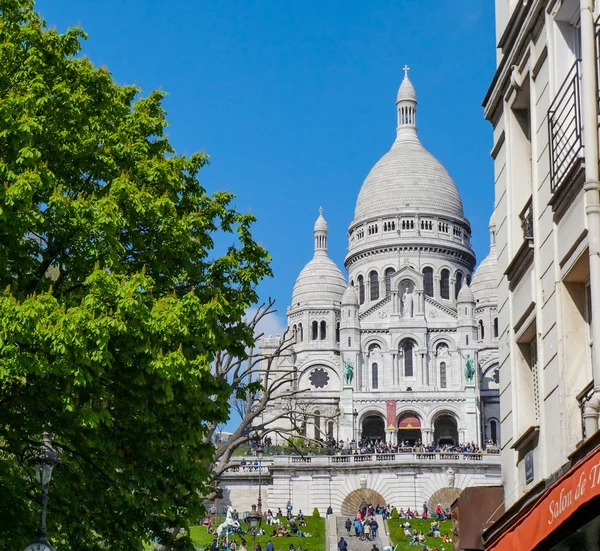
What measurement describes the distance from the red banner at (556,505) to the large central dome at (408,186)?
124 m

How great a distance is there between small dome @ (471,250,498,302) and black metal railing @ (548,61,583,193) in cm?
11463

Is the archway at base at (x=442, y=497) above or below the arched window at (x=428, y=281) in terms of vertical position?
below

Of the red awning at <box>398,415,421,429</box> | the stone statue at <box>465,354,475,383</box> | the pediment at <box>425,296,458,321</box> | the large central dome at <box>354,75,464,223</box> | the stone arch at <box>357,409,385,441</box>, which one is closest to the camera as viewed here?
Answer: the red awning at <box>398,415,421,429</box>

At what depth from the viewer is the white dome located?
136 meters

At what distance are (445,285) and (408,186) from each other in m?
13.2

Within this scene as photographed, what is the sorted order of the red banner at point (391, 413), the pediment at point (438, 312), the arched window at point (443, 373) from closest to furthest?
the red banner at point (391, 413)
the arched window at point (443, 373)
the pediment at point (438, 312)

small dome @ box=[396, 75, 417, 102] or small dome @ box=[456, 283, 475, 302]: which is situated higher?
small dome @ box=[396, 75, 417, 102]

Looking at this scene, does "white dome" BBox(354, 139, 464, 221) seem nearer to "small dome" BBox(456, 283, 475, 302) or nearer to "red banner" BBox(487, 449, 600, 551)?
"small dome" BBox(456, 283, 475, 302)

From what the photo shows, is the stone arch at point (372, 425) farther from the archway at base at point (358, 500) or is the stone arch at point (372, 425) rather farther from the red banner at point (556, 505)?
the red banner at point (556, 505)

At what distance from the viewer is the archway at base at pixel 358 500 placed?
264 ft

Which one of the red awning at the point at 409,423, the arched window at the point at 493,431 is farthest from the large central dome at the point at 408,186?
the arched window at the point at 493,431

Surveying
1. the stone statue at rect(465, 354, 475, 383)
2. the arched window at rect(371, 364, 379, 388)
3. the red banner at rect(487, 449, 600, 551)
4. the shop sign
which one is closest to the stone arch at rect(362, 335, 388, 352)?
the arched window at rect(371, 364, 379, 388)

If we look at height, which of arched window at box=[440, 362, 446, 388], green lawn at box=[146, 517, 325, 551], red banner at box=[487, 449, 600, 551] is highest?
arched window at box=[440, 362, 446, 388]

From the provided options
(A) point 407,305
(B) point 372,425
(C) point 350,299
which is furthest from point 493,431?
(C) point 350,299
